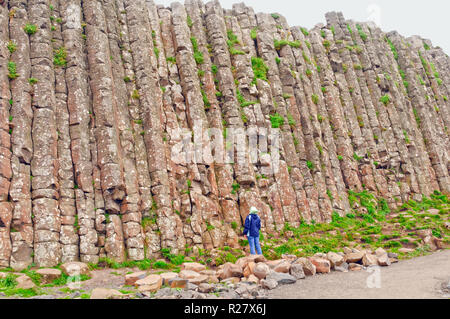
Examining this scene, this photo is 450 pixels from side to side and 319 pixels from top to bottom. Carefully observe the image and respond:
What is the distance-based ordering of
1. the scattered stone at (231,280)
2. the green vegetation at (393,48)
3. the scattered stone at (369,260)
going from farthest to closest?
the green vegetation at (393,48) < the scattered stone at (369,260) < the scattered stone at (231,280)

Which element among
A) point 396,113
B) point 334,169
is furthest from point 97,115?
point 396,113

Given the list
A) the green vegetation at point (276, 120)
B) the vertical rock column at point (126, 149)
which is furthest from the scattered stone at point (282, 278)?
the green vegetation at point (276, 120)

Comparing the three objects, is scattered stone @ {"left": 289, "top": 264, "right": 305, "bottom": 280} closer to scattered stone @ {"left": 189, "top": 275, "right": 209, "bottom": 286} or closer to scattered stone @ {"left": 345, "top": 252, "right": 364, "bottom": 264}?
scattered stone @ {"left": 345, "top": 252, "right": 364, "bottom": 264}

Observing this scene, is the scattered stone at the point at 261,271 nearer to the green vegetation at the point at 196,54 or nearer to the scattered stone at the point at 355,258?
the scattered stone at the point at 355,258

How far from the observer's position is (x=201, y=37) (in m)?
28.2

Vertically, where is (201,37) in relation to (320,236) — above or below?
above

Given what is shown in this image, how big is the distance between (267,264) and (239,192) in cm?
821

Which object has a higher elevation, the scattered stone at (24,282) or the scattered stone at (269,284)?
the scattered stone at (24,282)

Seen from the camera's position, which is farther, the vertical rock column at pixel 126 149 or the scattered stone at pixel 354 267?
the vertical rock column at pixel 126 149

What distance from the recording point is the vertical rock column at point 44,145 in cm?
1575

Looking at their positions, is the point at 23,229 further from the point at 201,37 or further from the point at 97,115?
the point at 201,37

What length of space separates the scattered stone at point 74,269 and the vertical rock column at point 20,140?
2058mm

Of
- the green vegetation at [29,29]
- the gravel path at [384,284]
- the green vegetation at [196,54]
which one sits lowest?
the gravel path at [384,284]

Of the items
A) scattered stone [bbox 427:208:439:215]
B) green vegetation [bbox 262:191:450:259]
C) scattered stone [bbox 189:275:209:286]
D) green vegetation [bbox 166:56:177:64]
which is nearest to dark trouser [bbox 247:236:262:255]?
green vegetation [bbox 262:191:450:259]
